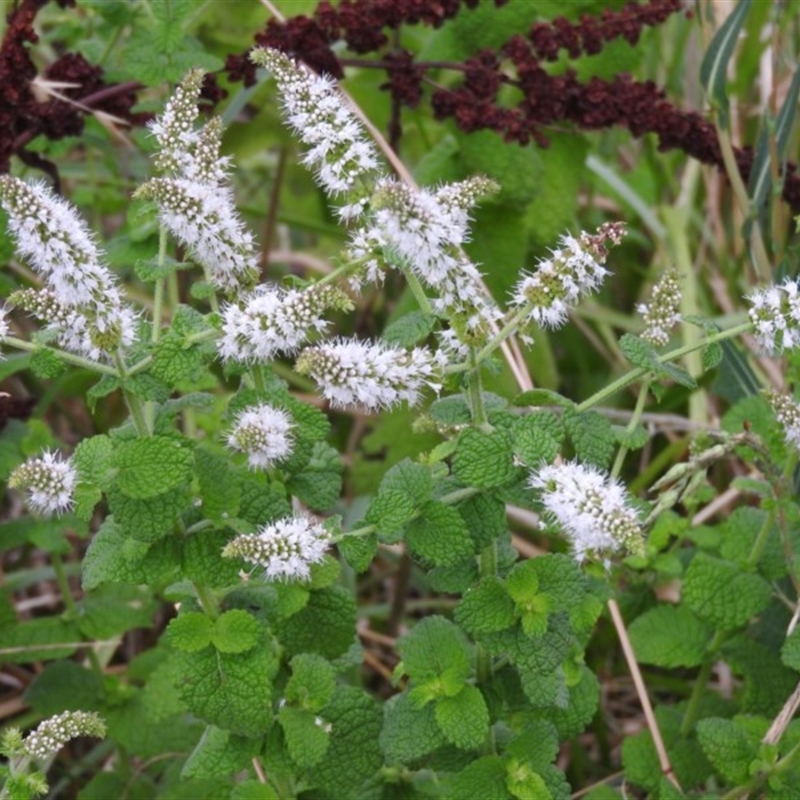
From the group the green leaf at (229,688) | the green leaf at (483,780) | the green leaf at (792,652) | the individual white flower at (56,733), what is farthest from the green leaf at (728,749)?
the individual white flower at (56,733)

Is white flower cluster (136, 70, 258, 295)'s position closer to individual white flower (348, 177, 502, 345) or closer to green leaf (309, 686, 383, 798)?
individual white flower (348, 177, 502, 345)

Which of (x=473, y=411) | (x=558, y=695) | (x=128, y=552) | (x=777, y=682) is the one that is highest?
(x=473, y=411)

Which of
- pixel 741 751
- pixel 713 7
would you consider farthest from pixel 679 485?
pixel 713 7

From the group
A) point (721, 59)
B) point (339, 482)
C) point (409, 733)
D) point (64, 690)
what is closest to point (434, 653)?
point (409, 733)

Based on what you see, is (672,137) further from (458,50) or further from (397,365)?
(397,365)

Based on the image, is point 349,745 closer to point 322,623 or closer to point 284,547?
point 322,623


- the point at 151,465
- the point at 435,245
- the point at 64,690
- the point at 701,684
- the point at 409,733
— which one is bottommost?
the point at 64,690

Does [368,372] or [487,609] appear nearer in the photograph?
[368,372]
